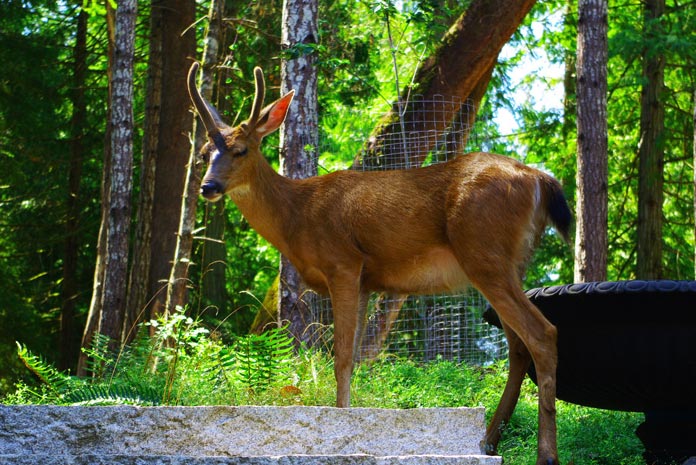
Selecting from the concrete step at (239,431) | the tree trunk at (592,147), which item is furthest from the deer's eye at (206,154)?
the tree trunk at (592,147)

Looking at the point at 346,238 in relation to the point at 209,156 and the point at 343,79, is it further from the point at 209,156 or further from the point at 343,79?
the point at 343,79

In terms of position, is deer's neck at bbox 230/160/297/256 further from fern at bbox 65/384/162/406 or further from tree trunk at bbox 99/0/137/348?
tree trunk at bbox 99/0/137/348

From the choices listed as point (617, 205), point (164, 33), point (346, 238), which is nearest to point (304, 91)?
point (346, 238)

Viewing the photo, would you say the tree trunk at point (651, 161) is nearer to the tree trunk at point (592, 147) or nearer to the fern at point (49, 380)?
the tree trunk at point (592, 147)

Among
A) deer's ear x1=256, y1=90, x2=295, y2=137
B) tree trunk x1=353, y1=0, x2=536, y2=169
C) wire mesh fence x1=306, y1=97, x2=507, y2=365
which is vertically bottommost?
wire mesh fence x1=306, y1=97, x2=507, y2=365

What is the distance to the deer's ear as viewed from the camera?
22.4 ft

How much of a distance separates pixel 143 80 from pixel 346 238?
12.9 m

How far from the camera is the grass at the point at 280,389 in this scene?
5785mm

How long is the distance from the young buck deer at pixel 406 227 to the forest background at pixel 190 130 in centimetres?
697

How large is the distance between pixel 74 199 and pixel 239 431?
570 inches

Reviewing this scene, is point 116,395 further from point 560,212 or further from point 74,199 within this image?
point 74,199

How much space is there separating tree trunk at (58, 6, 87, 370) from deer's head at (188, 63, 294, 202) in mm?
11007

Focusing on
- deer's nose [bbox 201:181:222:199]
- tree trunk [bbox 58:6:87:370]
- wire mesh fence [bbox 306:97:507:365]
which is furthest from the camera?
tree trunk [bbox 58:6:87:370]

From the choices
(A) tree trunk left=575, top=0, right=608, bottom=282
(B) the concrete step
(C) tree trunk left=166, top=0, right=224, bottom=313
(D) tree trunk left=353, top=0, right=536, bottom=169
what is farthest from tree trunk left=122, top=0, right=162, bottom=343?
(B) the concrete step
